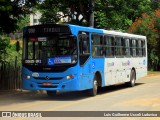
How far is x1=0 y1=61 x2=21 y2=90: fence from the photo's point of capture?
2016cm

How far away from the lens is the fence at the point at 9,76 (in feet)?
66.1

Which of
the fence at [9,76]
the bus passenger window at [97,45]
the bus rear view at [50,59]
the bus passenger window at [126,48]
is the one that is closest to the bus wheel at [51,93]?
the bus rear view at [50,59]

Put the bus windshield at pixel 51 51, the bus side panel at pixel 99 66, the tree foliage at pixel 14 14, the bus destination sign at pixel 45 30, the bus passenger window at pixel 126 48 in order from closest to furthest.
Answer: the bus windshield at pixel 51 51
the bus destination sign at pixel 45 30
the tree foliage at pixel 14 14
the bus side panel at pixel 99 66
the bus passenger window at pixel 126 48

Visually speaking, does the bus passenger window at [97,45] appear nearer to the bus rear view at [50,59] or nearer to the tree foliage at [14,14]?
the bus rear view at [50,59]

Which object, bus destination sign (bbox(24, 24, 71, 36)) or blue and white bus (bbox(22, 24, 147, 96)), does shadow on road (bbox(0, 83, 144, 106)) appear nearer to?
blue and white bus (bbox(22, 24, 147, 96))

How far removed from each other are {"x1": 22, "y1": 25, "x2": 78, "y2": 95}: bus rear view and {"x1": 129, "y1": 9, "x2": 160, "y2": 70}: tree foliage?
2434 centimetres

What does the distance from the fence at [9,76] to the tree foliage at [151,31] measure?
21.5 metres

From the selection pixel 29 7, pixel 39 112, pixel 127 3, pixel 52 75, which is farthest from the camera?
pixel 127 3

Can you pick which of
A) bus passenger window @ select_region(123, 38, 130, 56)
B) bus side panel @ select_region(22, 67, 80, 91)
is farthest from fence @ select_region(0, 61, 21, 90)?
bus passenger window @ select_region(123, 38, 130, 56)

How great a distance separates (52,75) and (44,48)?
1.21 meters

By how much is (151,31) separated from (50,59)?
2559 cm

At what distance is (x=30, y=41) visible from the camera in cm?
1730

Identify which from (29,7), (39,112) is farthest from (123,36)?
(39,112)

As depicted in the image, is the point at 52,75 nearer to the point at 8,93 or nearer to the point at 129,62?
the point at 8,93
